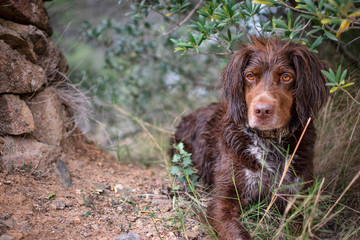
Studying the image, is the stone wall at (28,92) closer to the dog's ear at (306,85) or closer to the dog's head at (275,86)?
the dog's head at (275,86)

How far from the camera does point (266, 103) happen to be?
7.97 ft

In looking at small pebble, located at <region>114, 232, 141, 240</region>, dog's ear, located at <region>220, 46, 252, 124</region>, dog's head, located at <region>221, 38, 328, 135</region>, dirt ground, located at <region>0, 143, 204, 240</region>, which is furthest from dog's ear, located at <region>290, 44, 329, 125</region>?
small pebble, located at <region>114, 232, 141, 240</region>

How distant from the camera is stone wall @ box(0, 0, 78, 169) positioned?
291 cm

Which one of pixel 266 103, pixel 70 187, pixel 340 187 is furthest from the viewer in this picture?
pixel 340 187

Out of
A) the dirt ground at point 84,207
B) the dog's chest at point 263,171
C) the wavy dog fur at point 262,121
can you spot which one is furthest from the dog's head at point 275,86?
the dirt ground at point 84,207

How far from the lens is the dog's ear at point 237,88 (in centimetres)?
285

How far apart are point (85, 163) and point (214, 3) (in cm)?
223

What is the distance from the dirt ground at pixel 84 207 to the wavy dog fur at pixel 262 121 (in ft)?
1.50

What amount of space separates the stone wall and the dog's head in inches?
75.7

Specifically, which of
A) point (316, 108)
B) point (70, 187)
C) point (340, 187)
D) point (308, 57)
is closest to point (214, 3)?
point (308, 57)

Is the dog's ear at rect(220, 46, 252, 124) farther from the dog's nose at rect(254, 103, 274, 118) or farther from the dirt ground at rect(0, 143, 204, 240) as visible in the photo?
the dirt ground at rect(0, 143, 204, 240)

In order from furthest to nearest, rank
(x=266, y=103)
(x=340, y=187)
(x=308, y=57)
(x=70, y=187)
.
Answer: (x=340, y=187) < (x=70, y=187) < (x=308, y=57) < (x=266, y=103)

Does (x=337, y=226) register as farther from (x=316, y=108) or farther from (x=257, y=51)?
(x=257, y=51)

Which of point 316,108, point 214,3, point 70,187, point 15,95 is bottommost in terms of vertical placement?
point 70,187
